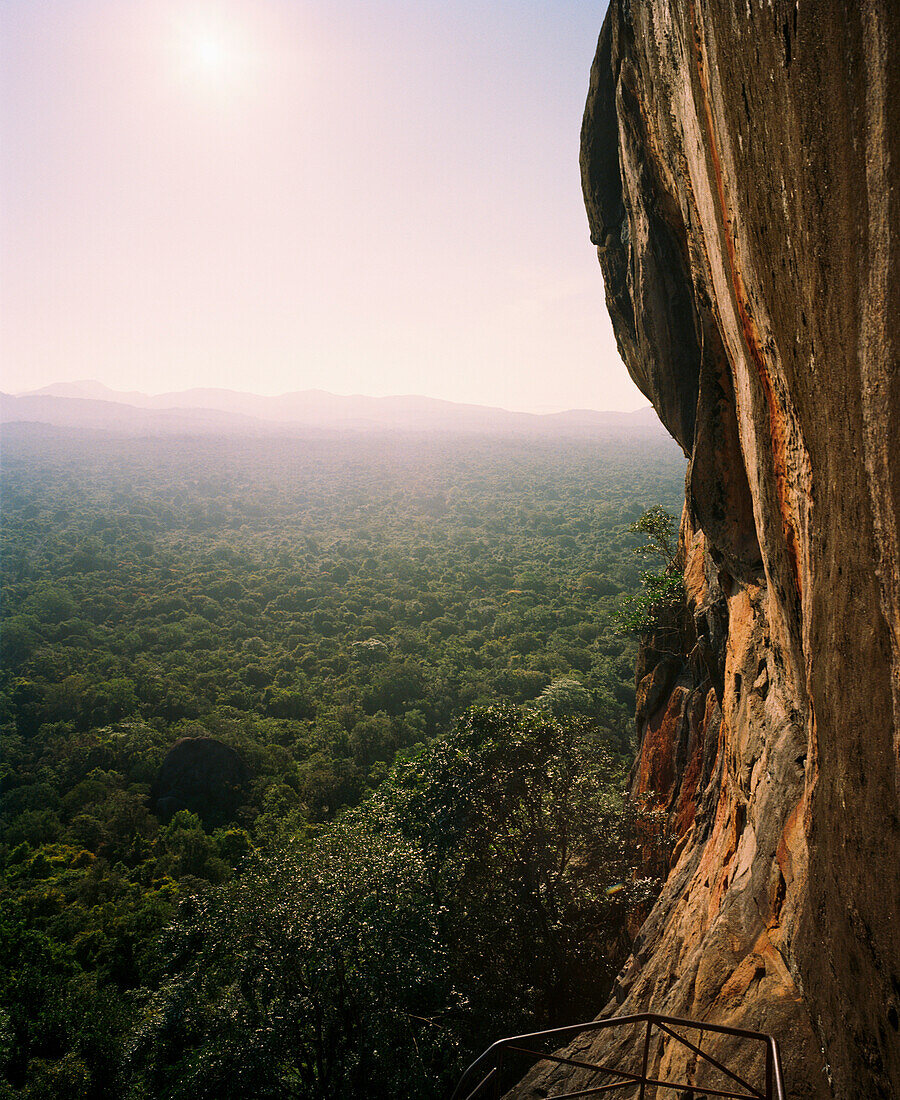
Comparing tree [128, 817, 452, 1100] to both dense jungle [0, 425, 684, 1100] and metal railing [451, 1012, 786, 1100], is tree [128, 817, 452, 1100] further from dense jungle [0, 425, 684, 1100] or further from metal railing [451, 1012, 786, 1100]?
metal railing [451, 1012, 786, 1100]

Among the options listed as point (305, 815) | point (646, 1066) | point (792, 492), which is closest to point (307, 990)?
point (646, 1066)

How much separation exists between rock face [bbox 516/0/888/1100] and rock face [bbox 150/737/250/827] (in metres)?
26.8

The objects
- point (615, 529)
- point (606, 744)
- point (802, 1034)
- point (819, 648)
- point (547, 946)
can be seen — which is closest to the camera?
point (819, 648)

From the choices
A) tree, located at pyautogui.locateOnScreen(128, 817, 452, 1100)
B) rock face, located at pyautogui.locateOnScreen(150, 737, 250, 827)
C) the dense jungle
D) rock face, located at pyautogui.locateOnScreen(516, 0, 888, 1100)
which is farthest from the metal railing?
rock face, located at pyautogui.locateOnScreen(150, 737, 250, 827)

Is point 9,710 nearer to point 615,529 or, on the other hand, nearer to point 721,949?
point 721,949

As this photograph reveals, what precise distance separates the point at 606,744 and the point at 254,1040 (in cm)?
881

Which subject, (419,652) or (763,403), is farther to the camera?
(419,652)

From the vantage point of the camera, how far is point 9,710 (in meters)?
39.5

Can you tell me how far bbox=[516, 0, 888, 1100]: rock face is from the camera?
2.62 meters

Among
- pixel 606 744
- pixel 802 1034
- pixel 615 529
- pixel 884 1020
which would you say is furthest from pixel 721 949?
pixel 615 529

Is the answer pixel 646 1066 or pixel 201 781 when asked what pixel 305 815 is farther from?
pixel 646 1066

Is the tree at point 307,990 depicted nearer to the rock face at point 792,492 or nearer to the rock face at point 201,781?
the rock face at point 792,492

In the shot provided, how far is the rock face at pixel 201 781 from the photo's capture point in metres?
30.0

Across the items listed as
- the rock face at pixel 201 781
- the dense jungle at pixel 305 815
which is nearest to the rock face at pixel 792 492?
the dense jungle at pixel 305 815
